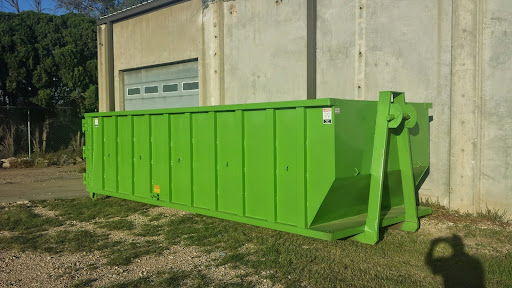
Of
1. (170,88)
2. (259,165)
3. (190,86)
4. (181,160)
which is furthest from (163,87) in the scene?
(259,165)

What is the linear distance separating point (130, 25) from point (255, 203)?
969cm

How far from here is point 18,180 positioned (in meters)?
14.1

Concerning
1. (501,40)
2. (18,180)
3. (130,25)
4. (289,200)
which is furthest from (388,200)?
(18,180)

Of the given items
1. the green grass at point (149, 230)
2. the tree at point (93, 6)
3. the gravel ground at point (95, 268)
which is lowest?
the gravel ground at point (95, 268)

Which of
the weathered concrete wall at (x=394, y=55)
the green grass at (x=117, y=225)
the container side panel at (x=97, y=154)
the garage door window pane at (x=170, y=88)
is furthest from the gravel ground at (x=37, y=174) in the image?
the weathered concrete wall at (x=394, y=55)

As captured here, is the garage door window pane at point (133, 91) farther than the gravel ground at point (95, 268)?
Yes

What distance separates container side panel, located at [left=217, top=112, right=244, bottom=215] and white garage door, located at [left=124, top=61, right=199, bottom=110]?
18.5ft

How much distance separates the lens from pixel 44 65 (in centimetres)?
2002

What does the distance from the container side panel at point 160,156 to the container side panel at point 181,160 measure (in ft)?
0.50

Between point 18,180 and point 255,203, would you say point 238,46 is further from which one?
point 18,180

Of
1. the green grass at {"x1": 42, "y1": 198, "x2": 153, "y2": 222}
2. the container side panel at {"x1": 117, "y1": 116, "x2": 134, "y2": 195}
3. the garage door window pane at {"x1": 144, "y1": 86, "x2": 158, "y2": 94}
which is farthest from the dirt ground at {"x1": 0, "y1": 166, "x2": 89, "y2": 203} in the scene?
the garage door window pane at {"x1": 144, "y1": 86, "x2": 158, "y2": 94}

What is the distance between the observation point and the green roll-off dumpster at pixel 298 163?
5.82 meters

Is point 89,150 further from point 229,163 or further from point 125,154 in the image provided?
point 229,163

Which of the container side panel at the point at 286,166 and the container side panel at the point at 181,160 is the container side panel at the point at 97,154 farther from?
the container side panel at the point at 286,166
